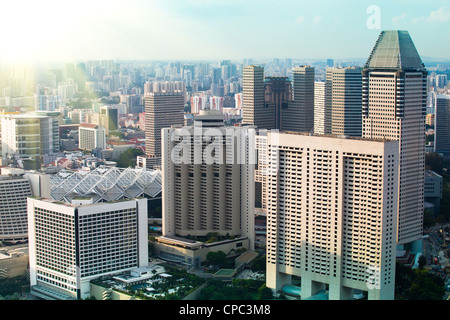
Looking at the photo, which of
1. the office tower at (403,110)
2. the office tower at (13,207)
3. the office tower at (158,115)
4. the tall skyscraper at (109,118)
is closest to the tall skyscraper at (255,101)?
the office tower at (158,115)

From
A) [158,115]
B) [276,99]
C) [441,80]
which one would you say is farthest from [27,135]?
[441,80]

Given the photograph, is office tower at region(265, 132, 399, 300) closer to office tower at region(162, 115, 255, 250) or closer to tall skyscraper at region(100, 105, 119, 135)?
office tower at region(162, 115, 255, 250)

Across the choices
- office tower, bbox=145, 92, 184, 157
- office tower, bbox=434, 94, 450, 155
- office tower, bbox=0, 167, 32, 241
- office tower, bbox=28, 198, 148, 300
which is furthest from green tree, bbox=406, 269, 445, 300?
office tower, bbox=145, 92, 184, 157

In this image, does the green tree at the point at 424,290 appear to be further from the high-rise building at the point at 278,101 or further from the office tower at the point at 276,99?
the office tower at the point at 276,99

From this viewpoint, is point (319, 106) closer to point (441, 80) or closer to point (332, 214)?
point (441, 80)

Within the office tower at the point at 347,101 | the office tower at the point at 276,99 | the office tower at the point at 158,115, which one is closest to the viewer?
the office tower at the point at 347,101
